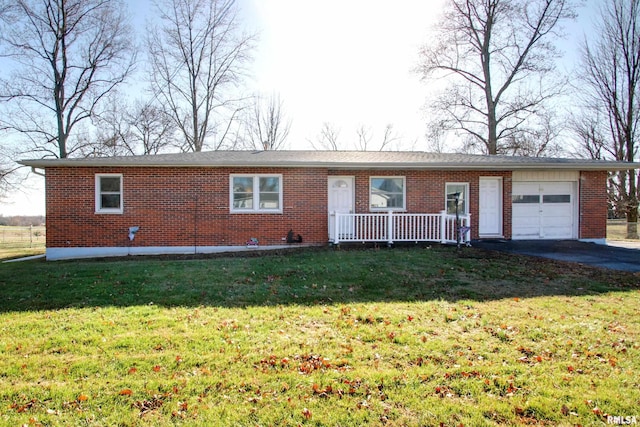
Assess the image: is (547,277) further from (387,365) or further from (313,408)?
(313,408)

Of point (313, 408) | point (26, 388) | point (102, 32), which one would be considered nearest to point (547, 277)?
point (313, 408)

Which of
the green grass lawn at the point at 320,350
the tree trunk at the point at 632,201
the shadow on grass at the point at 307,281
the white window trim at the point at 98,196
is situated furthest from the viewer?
the tree trunk at the point at 632,201

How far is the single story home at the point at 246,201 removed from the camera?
11.6 meters

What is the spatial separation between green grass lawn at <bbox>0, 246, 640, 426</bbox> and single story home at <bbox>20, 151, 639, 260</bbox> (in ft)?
14.1

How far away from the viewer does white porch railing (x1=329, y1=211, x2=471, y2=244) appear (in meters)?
11.5

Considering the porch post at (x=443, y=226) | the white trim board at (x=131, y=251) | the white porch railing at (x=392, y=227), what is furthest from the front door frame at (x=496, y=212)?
the white trim board at (x=131, y=251)

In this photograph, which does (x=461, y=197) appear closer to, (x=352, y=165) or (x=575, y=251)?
(x=575, y=251)

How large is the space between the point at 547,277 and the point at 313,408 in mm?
6604

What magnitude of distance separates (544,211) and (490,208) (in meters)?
2.00

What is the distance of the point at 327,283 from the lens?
7012 millimetres

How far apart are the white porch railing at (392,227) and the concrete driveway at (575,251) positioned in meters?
1.13

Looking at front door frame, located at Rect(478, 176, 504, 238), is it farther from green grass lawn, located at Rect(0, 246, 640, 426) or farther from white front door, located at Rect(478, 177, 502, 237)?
green grass lawn, located at Rect(0, 246, 640, 426)

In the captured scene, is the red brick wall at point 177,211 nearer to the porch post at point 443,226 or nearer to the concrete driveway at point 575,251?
the porch post at point 443,226

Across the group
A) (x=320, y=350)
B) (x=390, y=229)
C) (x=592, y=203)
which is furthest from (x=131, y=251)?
(x=592, y=203)
